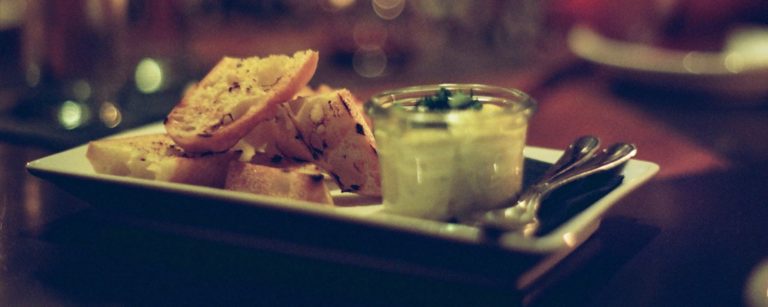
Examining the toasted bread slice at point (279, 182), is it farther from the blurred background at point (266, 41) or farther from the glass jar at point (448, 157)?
the blurred background at point (266, 41)

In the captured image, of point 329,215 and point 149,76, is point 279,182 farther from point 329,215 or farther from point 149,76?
point 149,76

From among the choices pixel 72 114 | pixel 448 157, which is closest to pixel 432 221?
pixel 448 157

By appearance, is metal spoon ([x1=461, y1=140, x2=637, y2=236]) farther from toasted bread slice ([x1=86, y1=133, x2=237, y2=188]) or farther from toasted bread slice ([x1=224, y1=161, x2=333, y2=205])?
toasted bread slice ([x1=86, y1=133, x2=237, y2=188])

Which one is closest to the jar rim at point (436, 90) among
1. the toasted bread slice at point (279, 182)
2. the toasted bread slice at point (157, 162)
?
the toasted bread slice at point (279, 182)

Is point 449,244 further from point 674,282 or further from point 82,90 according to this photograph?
point 82,90

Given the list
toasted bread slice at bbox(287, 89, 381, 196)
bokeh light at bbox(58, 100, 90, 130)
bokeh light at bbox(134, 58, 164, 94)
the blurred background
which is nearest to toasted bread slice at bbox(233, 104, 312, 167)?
toasted bread slice at bbox(287, 89, 381, 196)
